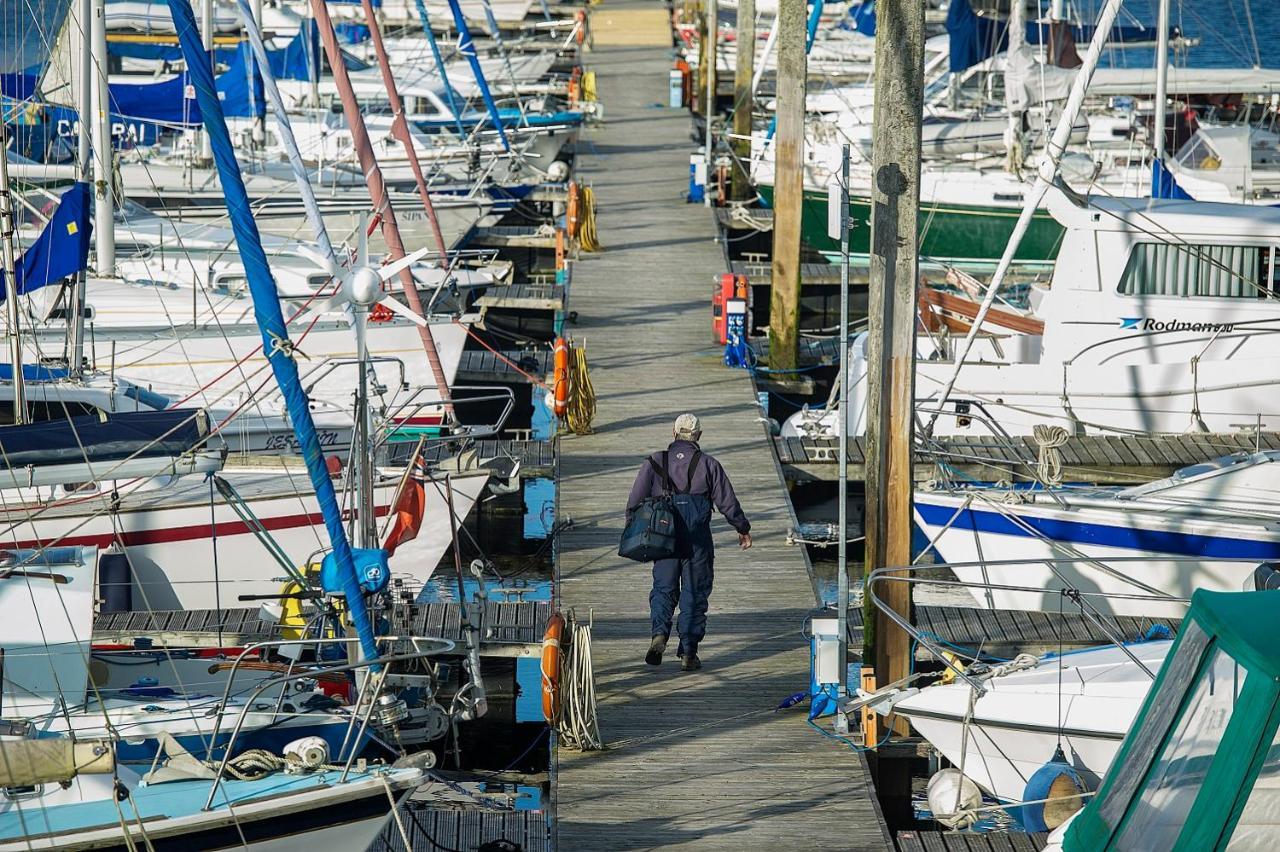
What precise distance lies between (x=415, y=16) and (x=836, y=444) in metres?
27.3

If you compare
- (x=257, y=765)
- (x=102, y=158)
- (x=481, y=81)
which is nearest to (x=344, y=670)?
(x=257, y=765)

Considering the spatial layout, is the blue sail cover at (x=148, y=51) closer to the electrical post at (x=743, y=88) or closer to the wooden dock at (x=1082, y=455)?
the electrical post at (x=743, y=88)

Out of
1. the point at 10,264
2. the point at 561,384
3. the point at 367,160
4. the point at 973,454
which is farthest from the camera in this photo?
the point at 561,384

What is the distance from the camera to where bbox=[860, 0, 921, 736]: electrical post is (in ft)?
35.7

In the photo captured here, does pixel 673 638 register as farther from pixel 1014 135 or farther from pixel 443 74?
pixel 443 74

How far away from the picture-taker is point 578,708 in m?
10.4

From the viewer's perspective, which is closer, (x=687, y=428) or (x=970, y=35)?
(x=687, y=428)

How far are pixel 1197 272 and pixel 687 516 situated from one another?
286 inches

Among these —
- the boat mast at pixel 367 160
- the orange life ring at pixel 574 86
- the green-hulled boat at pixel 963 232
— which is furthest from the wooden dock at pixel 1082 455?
the orange life ring at pixel 574 86

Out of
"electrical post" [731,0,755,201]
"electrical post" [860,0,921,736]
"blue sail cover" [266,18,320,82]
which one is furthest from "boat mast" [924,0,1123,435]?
"blue sail cover" [266,18,320,82]

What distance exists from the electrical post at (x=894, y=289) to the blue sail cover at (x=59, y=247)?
6.41 m

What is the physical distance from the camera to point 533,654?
11977 millimetres

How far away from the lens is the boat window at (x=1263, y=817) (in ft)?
20.9

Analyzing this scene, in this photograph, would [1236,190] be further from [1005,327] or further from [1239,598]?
[1239,598]
